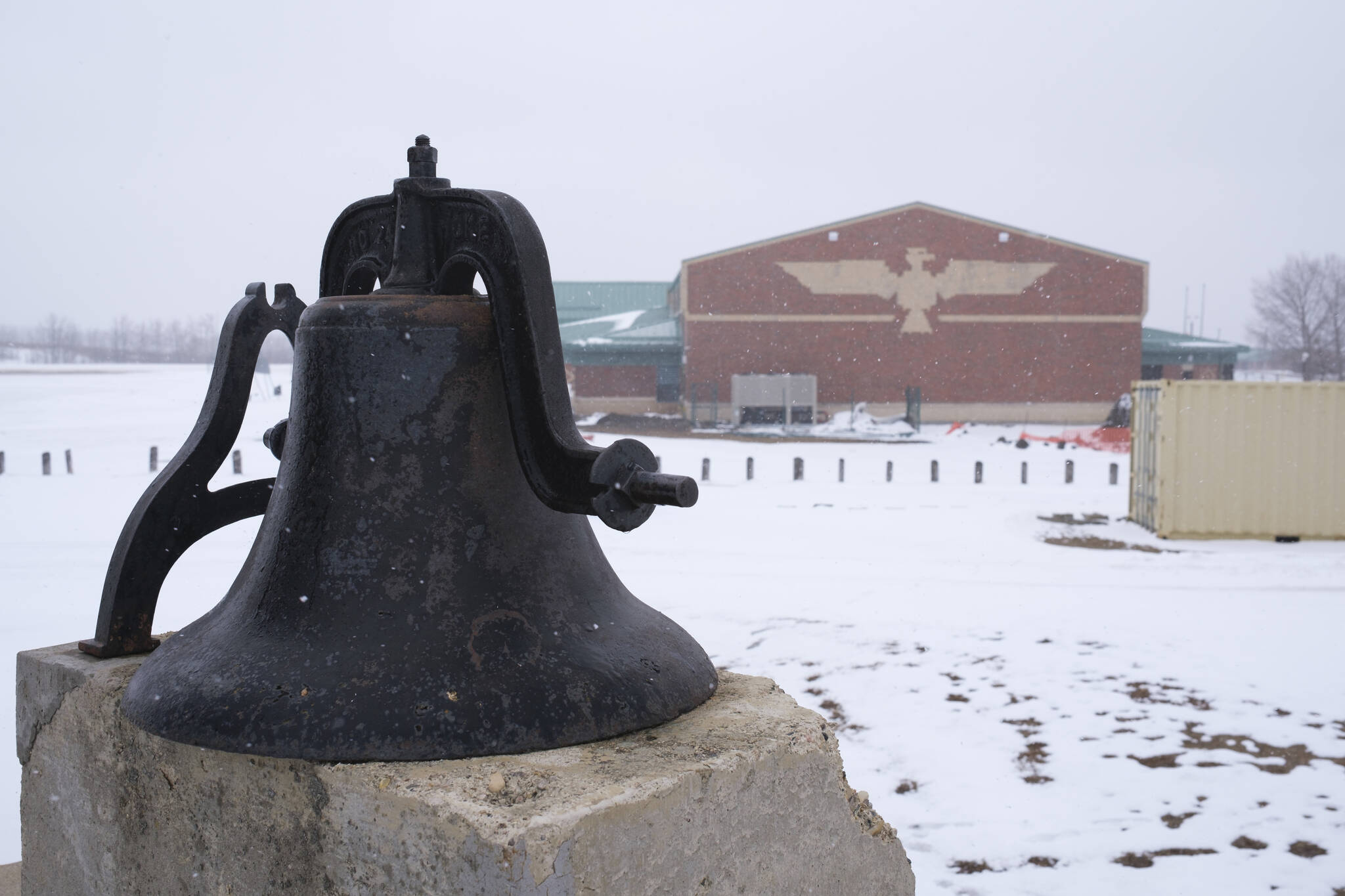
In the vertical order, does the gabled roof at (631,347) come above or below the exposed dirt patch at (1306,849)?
above

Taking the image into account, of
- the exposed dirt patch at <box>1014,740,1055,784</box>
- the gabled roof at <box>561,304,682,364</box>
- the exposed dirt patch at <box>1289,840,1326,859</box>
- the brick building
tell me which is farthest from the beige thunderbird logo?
the exposed dirt patch at <box>1289,840,1326,859</box>

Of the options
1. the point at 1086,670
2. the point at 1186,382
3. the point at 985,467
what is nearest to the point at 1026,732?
the point at 1086,670

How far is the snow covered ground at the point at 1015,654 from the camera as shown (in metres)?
3.90

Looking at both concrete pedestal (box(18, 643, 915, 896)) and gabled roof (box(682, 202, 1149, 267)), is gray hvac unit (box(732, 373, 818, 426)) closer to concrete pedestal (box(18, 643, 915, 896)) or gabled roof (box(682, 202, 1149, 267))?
gabled roof (box(682, 202, 1149, 267))

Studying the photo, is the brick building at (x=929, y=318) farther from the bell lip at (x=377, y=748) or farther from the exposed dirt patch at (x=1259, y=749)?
the bell lip at (x=377, y=748)

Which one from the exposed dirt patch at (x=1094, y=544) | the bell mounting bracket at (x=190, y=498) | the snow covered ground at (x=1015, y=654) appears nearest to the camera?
the bell mounting bracket at (x=190, y=498)

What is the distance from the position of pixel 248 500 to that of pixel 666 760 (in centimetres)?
132

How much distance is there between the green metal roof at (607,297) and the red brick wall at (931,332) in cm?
1415

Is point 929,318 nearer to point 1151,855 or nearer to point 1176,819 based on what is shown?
point 1176,819

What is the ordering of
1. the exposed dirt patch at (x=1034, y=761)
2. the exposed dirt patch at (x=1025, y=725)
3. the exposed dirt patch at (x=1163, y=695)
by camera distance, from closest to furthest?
1. the exposed dirt patch at (x=1034, y=761)
2. the exposed dirt patch at (x=1025, y=725)
3. the exposed dirt patch at (x=1163, y=695)

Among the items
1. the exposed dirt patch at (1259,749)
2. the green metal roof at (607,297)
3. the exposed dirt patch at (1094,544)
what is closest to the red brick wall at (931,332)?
the green metal roof at (607,297)

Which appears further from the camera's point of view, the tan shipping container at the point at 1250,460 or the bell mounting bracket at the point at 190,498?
the tan shipping container at the point at 1250,460

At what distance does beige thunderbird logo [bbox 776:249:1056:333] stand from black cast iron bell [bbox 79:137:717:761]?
105 ft

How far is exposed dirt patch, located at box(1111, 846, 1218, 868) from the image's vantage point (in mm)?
3682
